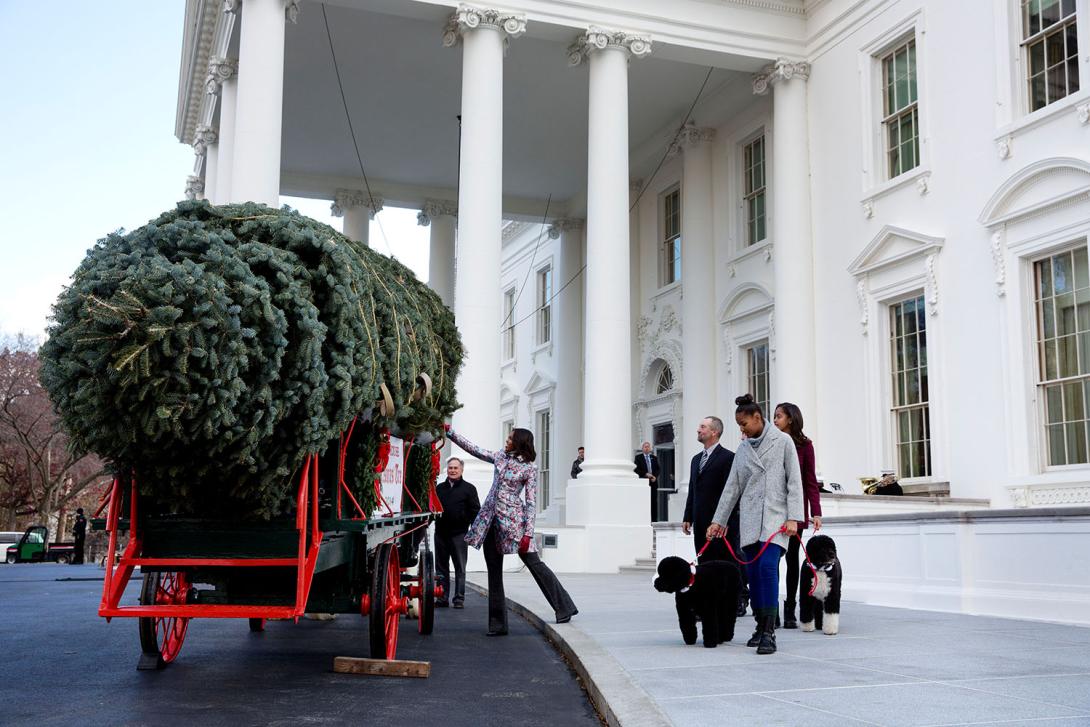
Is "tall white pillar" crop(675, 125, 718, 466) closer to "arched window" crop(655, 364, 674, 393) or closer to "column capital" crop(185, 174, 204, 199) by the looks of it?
"arched window" crop(655, 364, 674, 393)

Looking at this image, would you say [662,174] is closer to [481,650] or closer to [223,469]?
[481,650]

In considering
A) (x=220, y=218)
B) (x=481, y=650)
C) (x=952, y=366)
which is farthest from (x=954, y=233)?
(x=220, y=218)

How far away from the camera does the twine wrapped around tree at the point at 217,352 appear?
529cm

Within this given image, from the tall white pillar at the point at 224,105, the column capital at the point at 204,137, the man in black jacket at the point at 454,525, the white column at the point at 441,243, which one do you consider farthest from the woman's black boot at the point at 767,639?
the white column at the point at 441,243

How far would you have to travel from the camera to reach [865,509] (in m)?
15.4

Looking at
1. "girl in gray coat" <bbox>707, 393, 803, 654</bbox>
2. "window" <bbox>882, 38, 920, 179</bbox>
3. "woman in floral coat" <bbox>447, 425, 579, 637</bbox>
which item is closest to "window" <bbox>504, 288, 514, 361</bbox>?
"window" <bbox>882, 38, 920, 179</bbox>

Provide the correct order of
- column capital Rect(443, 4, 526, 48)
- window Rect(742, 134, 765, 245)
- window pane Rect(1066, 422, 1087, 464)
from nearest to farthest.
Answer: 1. window pane Rect(1066, 422, 1087, 464)
2. column capital Rect(443, 4, 526, 48)
3. window Rect(742, 134, 765, 245)

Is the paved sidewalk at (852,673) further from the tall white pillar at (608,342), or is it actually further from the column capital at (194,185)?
the column capital at (194,185)

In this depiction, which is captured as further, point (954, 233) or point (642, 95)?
point (642, 95)

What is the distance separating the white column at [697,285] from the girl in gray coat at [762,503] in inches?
609

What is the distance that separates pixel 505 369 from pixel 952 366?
21264 mm

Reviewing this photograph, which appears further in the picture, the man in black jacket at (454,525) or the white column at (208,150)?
the white column at (208,150)

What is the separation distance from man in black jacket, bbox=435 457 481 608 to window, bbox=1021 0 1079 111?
982 cm

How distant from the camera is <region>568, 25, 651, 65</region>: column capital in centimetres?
2000
